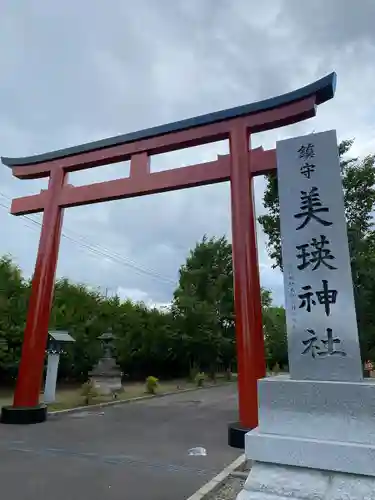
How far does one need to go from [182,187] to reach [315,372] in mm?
4866

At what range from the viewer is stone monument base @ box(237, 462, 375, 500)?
2.39 metres

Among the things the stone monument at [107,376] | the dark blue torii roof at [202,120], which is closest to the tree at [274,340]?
the stone monument at [107,376]

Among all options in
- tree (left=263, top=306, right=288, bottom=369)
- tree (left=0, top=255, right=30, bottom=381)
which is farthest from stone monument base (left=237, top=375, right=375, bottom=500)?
tree (left=263, top=306, right=288, bottom=369)

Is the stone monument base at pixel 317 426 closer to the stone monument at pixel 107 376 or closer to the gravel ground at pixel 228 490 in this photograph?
the gravel ground at pixel 228 490

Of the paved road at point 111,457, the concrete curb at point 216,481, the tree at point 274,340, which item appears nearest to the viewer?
the concrete curb at point 216,481

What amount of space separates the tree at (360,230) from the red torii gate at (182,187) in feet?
12.2

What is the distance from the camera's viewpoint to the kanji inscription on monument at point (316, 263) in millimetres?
2828

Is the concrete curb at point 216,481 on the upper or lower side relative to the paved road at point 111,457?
upper

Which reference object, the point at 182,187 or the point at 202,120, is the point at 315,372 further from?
the point at 202,120

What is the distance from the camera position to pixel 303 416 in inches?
105

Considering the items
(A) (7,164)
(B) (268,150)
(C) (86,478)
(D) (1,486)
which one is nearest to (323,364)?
(C) (86,478)

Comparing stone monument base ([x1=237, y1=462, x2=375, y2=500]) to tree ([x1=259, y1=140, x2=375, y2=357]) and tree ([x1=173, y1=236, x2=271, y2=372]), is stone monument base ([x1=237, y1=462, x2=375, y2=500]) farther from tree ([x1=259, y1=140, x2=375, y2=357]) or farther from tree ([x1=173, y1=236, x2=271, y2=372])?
tree ([x1=173, y1=236, x2=271, y2=372])

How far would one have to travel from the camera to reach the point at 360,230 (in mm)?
10945

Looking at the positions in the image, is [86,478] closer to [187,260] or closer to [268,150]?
[268,150]
